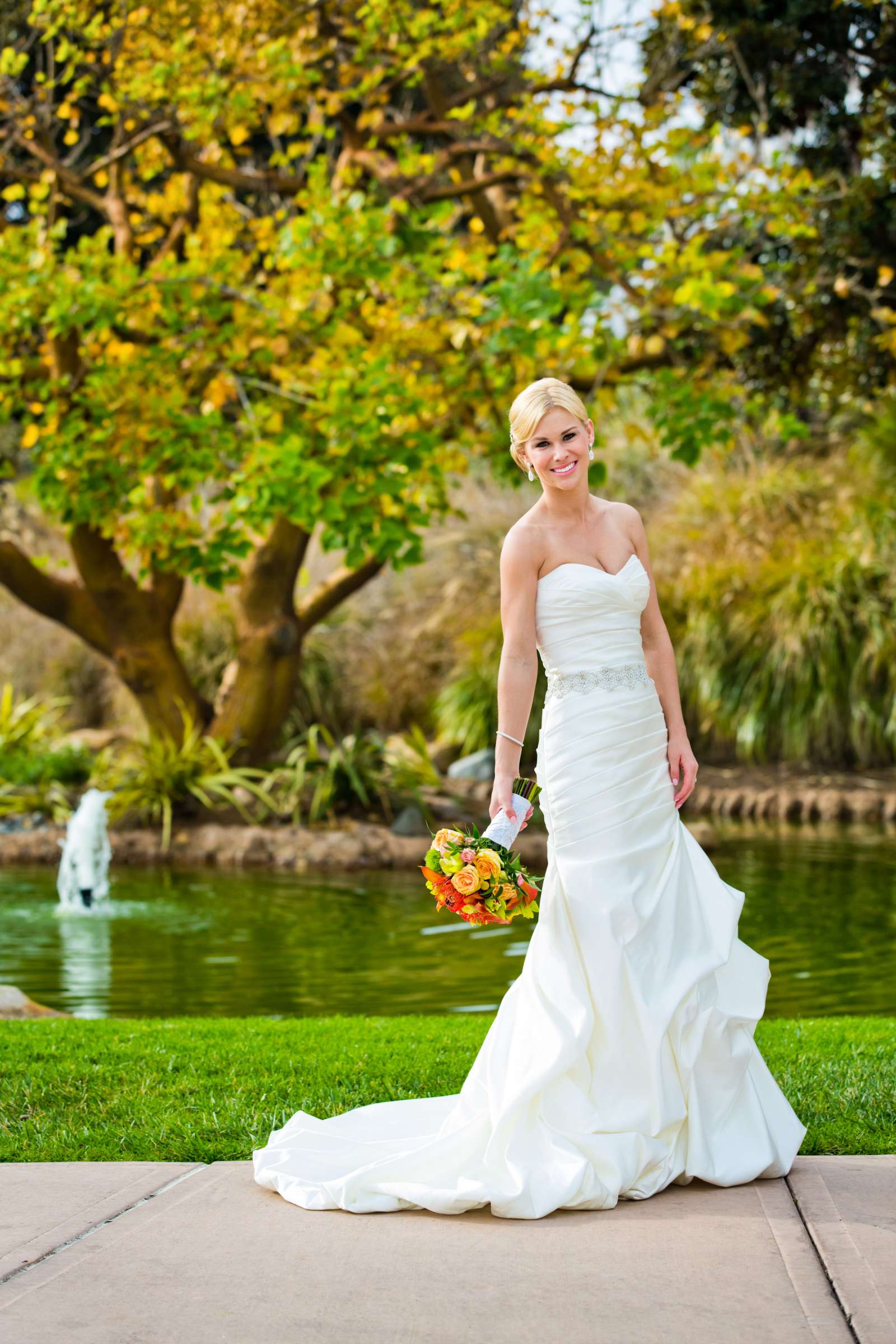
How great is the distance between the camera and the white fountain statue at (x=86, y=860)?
31.6 feet

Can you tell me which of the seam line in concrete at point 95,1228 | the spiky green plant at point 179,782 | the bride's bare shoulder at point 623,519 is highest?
the bride's bare shoulder at point 623,519

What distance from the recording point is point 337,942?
8648mm

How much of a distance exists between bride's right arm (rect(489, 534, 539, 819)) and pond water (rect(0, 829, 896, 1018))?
10.8 feet

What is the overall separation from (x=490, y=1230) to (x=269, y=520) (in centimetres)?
803

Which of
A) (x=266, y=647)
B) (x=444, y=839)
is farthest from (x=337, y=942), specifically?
(x=266, y=647)

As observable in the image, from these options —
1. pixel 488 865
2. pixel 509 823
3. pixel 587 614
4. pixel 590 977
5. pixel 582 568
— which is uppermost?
pixel 582 568

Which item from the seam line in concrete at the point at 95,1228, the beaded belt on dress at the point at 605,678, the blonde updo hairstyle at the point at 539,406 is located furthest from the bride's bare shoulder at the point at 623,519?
the seam line in concrete at the point at 95,1228

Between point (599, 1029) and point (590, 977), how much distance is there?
13cm

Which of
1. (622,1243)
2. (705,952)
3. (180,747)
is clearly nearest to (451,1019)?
(705,952)

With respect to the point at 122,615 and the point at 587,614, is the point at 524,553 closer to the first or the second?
the point at 587,614

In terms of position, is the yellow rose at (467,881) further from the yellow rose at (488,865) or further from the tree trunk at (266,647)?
the tree trunk at (266,647)

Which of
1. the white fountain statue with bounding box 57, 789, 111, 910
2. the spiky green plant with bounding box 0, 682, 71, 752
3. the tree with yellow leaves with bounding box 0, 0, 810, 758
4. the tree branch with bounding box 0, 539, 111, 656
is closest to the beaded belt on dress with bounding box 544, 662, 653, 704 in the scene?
the tree with yellow leaves with bounding box 0, 0, 810, 758

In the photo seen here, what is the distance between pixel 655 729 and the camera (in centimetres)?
387

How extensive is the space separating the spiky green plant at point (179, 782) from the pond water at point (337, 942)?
1.17m
